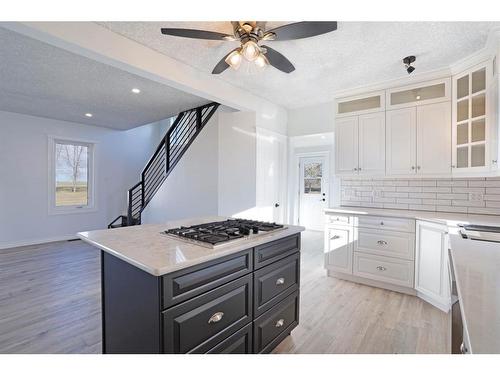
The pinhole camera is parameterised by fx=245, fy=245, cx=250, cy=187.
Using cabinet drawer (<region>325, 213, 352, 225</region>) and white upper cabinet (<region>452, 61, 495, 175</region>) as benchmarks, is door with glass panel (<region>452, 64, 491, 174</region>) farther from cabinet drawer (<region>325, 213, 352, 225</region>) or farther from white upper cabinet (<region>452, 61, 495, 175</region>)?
cabinet drawer (<region>325, 213, 352, 225</region>)

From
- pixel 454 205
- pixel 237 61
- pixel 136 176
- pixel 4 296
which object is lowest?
pixel 4 296

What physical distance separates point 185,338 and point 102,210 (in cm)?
585

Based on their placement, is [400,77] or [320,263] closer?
[400,77]

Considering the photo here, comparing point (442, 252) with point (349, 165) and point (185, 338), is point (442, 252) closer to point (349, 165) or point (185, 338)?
point (349, 165)

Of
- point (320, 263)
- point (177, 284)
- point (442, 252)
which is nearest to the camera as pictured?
point (177, 284)

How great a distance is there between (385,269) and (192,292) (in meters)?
2.51

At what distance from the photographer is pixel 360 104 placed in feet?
10.9

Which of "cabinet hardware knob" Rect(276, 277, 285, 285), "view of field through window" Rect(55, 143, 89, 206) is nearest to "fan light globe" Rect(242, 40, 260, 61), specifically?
"cabinet hardware knob" Rect(276, 277, 285, 285)

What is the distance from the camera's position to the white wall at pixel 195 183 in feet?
13.8

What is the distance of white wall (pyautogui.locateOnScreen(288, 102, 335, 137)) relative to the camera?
4062 mm

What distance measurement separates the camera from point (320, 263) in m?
3.84

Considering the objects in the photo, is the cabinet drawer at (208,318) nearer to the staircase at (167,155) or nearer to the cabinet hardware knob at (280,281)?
the cabinet hardware knob at (280,281)

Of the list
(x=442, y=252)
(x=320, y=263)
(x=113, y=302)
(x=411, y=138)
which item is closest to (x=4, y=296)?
(x=113, y=302)

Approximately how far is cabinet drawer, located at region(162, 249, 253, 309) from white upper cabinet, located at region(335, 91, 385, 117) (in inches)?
107
